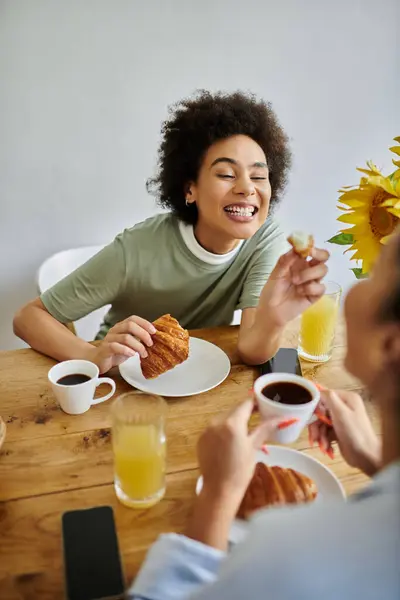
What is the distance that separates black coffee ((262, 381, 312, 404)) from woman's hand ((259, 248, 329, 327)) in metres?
0.34

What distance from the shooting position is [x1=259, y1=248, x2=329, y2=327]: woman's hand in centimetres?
128

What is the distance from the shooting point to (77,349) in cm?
134

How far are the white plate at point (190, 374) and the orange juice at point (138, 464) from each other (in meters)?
0.28

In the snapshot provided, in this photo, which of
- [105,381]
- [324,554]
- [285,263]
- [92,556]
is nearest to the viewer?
[324,554]

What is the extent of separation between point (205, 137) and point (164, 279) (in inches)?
16.9

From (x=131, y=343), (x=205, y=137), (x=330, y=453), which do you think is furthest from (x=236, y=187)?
(x=330, y=453)

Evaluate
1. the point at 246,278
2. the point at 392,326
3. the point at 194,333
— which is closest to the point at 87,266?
the point at 194,333

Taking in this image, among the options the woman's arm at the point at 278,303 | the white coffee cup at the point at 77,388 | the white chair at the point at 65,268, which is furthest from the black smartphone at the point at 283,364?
the white chair at the point at 65,268

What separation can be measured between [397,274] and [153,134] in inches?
72.8

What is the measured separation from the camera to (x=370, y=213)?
111 cm

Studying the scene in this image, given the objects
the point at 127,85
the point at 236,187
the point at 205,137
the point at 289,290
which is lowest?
the point at 289,290

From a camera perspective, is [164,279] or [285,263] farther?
[164,279]

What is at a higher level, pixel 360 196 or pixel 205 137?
pixel 205 137

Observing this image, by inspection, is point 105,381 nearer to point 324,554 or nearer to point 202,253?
point 202,253
